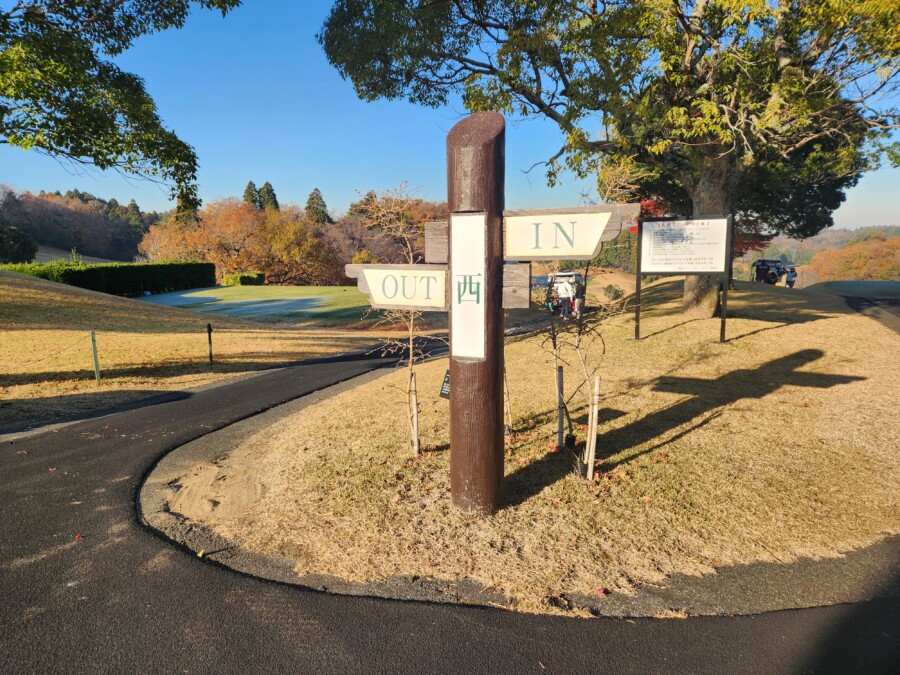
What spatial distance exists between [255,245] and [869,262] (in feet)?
240

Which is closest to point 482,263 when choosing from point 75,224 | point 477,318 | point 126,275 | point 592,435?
point 477,318

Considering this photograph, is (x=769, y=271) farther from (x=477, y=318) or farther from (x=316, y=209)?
(x=316, y=209)

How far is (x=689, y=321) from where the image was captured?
43.5 feet

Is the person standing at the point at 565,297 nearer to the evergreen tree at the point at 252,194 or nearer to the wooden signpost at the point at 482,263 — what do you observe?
the wooden signpost at the point at 482,263

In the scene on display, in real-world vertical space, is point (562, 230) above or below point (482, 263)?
above

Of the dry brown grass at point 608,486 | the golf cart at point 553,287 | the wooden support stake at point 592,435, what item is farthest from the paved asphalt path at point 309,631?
the golf cart at point 553,287

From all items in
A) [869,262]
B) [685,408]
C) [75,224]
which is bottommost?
[685,408]

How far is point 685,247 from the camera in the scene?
10930 millimetres

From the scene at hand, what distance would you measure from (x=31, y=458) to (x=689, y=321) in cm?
1384

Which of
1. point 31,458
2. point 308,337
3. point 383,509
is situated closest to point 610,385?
point 383,509

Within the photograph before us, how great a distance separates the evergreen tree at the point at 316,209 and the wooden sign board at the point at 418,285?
178 ft

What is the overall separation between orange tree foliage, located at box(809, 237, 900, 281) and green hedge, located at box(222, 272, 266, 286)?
212 feet

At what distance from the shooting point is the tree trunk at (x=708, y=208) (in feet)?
40.8

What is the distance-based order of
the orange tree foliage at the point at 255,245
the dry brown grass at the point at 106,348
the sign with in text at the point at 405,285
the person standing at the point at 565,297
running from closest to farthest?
the sign with in text at the point at 405,285, the dry brown grass at the point at 106,348, the person standing at the point at 565,297, the orange tree foliage at the point at 255,245
